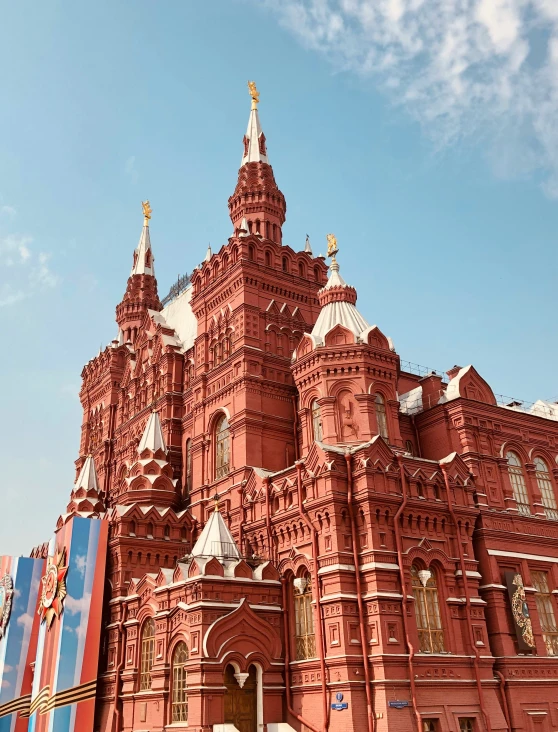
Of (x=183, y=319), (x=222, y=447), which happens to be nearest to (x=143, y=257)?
(x=183, y=319)

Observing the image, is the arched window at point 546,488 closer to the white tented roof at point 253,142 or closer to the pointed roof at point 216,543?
the pointed roof at point 216,543

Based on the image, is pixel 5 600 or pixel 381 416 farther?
pixel 5 600

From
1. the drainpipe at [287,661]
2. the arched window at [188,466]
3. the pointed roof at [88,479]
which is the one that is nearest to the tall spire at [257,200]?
the arched window at [188,466]

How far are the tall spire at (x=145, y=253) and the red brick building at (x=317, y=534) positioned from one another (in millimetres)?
Result: 16109

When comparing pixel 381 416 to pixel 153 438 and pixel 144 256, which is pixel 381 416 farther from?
pixel 144 256

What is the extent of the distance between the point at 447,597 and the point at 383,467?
466 cm

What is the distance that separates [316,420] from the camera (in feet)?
93.3

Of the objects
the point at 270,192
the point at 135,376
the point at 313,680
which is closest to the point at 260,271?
the point at 270,192

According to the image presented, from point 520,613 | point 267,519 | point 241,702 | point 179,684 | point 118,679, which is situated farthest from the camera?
point 118,679

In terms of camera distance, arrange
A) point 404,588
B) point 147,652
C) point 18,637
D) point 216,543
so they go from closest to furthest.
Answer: point 404,588
point 216,543
point 147,652
point 18,637

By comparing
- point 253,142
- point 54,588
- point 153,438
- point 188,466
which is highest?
point 253,142

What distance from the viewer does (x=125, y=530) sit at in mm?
30312

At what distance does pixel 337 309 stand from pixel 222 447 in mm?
7861

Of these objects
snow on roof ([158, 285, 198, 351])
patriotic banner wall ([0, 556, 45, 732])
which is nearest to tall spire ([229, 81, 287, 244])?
snow on roof ([158, 285, 198, 351])
